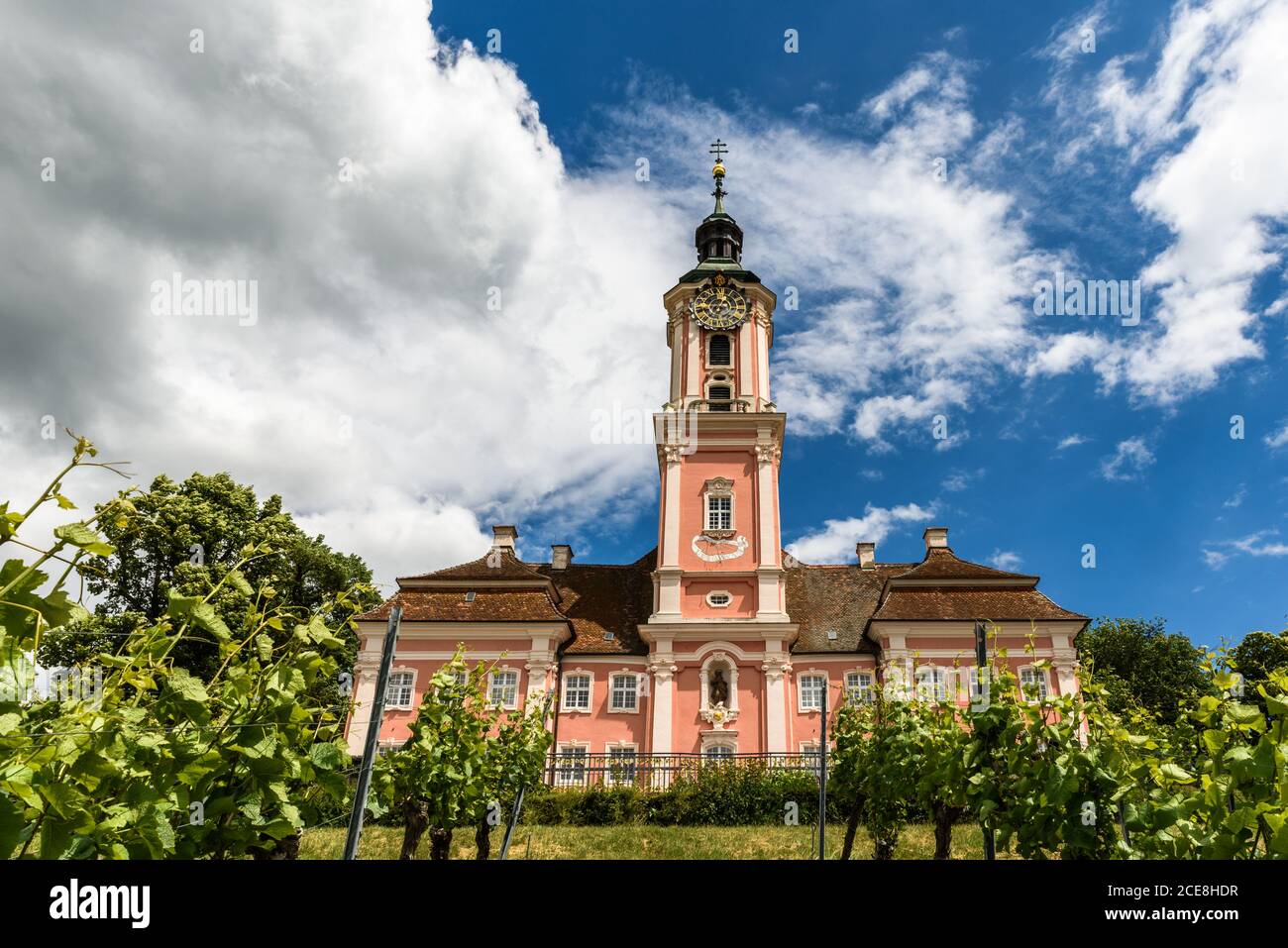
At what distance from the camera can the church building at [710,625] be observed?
28.7 meters

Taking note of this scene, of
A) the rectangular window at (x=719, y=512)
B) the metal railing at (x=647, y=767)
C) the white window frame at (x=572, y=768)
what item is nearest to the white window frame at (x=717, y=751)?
the metal railing at (x=647, y=767)

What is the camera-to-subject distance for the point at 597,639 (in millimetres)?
31344

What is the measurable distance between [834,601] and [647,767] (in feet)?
43.2

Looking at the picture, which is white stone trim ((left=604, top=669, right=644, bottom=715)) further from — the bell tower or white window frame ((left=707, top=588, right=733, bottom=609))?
white window frame ((left=707, top=588, right=733, bottom=609))

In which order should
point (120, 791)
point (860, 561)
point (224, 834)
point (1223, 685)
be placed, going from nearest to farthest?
point (120, 791), point (224, 834), point (1223, 685), point (860, 561)

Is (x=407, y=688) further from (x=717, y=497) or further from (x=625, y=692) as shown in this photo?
(x=717, y=497)

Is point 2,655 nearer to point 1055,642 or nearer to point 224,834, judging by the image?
point 224,834

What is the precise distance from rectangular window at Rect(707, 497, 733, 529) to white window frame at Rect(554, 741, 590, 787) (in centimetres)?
976

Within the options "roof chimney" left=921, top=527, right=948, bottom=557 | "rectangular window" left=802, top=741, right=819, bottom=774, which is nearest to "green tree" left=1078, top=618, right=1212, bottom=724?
"roof chimney" left=921, top=527, right=948, bottom=557

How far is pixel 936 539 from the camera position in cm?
3503

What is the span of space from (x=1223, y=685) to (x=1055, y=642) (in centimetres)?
2689
